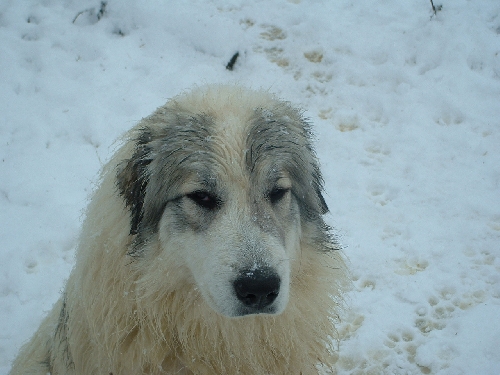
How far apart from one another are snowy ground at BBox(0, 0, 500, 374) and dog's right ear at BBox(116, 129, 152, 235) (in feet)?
7.11

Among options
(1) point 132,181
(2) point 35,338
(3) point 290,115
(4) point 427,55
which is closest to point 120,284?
(1) point 132,181

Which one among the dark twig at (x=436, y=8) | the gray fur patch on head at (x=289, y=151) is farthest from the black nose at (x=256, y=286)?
the dark twig at (x=436, y=8)

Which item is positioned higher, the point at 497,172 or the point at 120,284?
the point at 120,284

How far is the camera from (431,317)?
409cm

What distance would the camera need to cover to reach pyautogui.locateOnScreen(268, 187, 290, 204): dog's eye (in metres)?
2.57

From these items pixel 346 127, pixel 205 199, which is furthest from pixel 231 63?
pixel 205 199

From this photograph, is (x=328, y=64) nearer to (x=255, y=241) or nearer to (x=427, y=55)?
(x=427, y=55)

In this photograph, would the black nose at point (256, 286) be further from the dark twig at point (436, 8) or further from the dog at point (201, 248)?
the dark twig at point (436, 8)

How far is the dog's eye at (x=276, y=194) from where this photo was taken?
2.57 meters

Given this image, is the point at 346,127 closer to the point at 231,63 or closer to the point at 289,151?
the point at 231,63

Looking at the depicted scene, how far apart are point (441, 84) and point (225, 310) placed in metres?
5.22

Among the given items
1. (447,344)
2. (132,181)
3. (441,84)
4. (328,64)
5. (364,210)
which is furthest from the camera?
(328,64)

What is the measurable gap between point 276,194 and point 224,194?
316 millimetres

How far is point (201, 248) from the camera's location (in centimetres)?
239
